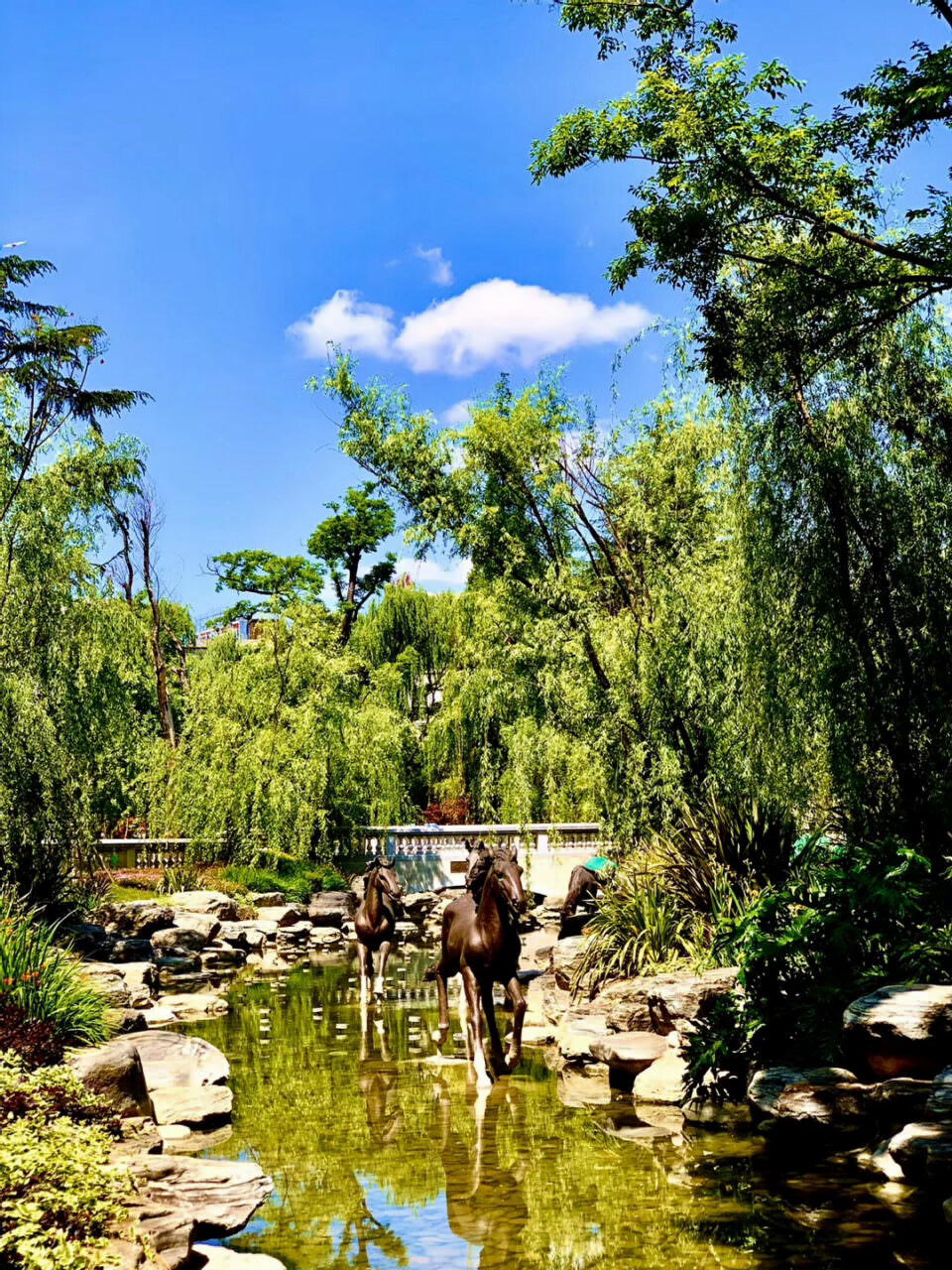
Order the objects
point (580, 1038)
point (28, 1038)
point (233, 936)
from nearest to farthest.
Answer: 1. point (28, 1038)
2. point (580, 1038)
3. point (233, 936)

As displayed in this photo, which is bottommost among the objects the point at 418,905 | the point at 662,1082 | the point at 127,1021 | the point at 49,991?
the point at 418,905

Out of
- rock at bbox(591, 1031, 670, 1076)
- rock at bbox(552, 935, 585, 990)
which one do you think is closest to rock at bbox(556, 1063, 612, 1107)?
rock at bbox(591, 1031, 670, 1076)

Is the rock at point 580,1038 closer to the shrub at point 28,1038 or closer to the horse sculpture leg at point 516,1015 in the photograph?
the horse sculpture leg at point 516,1015

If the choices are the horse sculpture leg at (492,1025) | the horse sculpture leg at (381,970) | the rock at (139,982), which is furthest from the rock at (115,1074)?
the horse sculpture leg at (381,970)

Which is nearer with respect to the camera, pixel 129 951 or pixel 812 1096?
pixel 812 1096

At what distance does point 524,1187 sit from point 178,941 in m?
14.9

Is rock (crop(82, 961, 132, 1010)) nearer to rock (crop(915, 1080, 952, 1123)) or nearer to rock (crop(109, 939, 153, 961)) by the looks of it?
rock (crop(109, 939, 153, 961))

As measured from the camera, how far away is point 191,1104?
921 centimetres

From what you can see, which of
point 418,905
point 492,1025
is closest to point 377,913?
point 492,1025

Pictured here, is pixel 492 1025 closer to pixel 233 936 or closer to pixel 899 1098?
pixel 899 1098

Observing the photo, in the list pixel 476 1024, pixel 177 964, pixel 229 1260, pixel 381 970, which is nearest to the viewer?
pixel 229 1260

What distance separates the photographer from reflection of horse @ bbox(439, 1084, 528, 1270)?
6.75 meters

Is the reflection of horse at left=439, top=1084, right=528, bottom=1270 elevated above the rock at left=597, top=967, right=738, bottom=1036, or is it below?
below

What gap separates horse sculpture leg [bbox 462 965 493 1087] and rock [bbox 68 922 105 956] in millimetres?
7936
